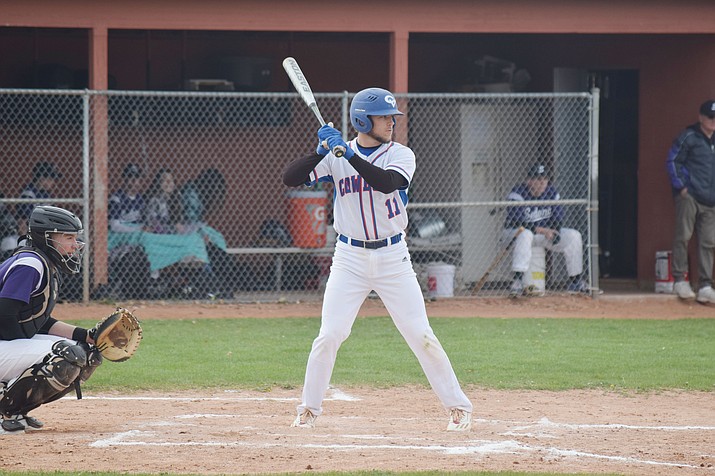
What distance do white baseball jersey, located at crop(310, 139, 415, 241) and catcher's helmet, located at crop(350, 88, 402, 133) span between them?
0.63 ft

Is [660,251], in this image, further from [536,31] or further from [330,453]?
[330,453]

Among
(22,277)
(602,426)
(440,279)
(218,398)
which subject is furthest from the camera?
(440,279)

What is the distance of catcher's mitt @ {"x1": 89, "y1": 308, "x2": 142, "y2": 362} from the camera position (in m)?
6.27

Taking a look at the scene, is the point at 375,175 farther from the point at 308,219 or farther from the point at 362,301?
the point at 308,219

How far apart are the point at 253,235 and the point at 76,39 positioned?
3.50 m

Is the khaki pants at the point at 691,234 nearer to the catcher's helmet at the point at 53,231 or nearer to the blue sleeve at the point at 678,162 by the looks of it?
the blue sleeve at the point at 678,162

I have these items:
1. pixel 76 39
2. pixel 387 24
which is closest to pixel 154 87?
pixel 76 39

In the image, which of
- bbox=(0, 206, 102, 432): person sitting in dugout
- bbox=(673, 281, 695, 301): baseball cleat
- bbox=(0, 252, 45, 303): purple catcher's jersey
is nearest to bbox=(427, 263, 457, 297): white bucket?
bbox=(673, 281, 695, 301): baseball cleat

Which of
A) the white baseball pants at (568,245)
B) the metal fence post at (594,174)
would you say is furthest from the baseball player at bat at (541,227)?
the metal fence post at (594,174)

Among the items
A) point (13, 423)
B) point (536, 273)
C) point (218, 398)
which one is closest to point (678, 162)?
point (536, 273)

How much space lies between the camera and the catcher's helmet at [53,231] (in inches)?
237

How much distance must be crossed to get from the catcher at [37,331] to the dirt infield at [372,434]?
0.81ft

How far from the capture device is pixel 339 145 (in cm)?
593

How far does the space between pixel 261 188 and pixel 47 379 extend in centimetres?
915
